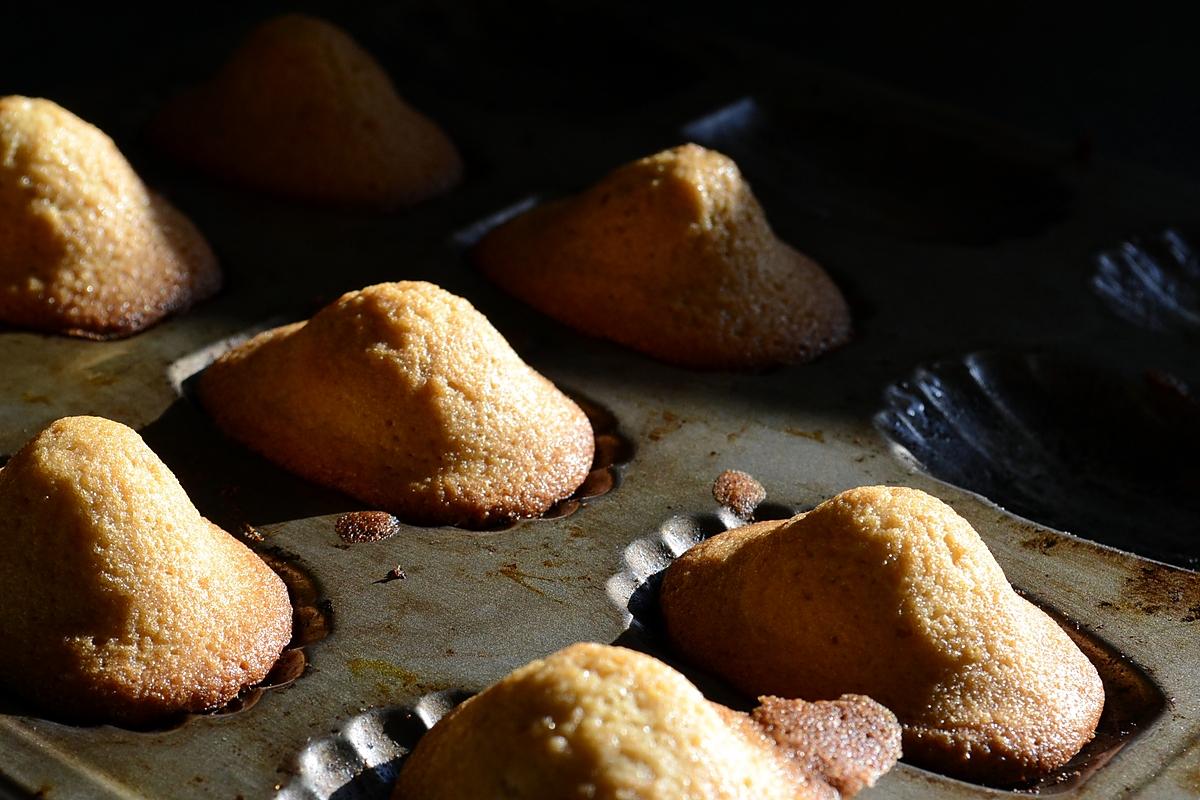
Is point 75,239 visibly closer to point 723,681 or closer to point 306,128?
point 306,128

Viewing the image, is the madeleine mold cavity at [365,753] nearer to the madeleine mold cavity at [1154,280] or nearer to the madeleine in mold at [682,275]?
the madeleine in mold at [682,275]

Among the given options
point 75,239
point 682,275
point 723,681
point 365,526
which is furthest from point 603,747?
point 75,239

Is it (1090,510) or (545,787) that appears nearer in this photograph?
(545,787)

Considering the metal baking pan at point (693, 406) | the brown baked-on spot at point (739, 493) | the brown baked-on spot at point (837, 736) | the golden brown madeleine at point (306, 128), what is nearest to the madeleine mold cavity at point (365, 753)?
the metal baking pan at point (693, 406)

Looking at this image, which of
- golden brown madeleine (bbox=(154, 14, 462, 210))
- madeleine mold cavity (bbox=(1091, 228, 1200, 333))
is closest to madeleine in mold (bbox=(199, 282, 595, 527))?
golden brown madeleine (bbox=(154, 14, 462, 210))

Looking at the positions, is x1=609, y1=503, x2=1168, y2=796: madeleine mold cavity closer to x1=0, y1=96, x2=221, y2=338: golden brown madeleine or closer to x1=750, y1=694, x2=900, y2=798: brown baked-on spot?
x1=750, y1=694, x2=900, y2=798: brown baked-on spot

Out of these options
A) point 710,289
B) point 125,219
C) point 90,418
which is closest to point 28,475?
point 90,418

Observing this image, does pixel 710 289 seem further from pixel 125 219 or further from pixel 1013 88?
pixel 1013 88
